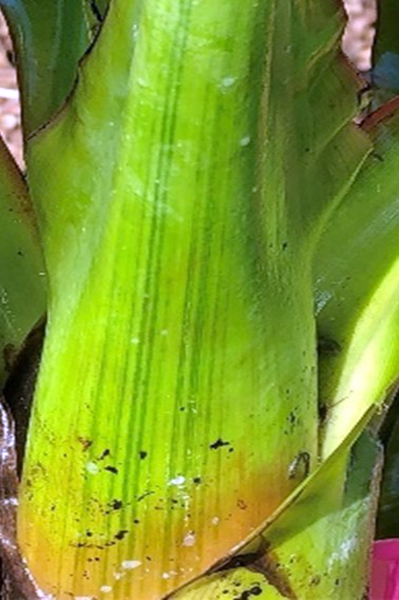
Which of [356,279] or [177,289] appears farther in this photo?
[356,279]

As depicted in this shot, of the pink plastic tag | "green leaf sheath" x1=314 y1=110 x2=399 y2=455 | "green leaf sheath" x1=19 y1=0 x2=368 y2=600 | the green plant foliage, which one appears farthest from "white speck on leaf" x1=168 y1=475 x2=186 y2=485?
the green plant foliage

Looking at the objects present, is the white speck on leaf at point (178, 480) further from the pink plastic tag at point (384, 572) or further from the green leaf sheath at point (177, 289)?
the pink plastic tag at point (384, 572)

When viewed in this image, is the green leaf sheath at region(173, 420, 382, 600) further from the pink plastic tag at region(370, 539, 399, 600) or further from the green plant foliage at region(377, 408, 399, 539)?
the green plant foliage at region(377, 408, 399, 539)

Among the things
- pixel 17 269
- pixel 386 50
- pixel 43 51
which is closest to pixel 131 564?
pixel 17 269

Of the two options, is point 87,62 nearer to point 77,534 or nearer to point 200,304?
point 200,304

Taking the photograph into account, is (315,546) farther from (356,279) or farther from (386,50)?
(386,50)

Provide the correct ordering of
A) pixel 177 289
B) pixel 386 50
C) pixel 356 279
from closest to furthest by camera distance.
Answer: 1. pixel 177 289
2. pixel 356 279
3. pixel 386 50
